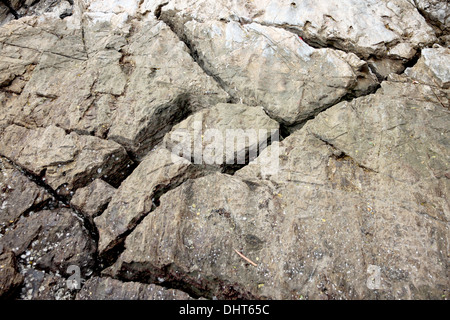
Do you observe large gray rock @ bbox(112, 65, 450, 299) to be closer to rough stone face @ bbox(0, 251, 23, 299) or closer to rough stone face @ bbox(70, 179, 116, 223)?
rough stone face @ bbox(70, 179, 116, 223)

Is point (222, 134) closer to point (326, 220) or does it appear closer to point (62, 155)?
point (326, 220)

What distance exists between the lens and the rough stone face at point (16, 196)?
3.54 metres

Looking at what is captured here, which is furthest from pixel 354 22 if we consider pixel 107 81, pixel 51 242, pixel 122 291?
pixel 51 242

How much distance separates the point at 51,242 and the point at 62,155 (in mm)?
1192

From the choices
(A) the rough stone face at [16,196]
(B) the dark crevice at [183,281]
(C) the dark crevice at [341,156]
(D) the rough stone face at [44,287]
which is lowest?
(B) the dark crevice at [183,281]

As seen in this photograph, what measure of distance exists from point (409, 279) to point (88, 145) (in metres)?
4.17

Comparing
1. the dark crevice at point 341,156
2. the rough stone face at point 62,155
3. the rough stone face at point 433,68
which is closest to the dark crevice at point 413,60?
the rough stone face at point 433,68

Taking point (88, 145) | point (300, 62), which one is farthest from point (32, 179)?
point (300, 62)

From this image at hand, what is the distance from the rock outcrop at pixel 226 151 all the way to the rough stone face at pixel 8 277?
0.01m

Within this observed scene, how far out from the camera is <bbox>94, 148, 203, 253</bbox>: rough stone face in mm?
3438

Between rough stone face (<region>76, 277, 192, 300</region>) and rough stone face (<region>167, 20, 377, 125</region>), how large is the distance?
278cm

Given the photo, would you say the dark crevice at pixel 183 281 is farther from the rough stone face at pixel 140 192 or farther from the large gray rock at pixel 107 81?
the large gray rock at pixel 107 81

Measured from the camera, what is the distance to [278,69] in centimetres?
438
